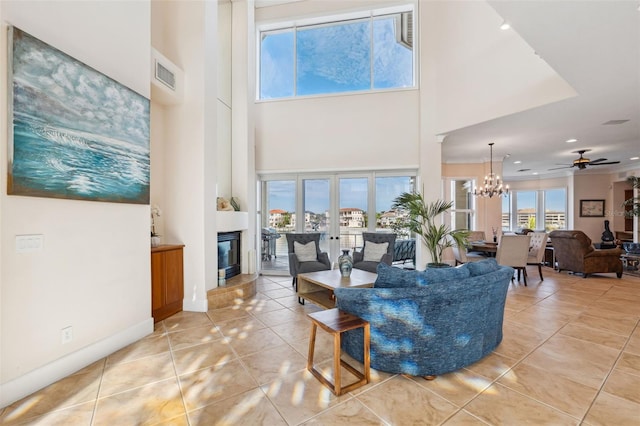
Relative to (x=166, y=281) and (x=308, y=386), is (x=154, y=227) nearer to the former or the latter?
(x=166, y=281)

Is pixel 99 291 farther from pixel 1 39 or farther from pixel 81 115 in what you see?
pixel 1 39

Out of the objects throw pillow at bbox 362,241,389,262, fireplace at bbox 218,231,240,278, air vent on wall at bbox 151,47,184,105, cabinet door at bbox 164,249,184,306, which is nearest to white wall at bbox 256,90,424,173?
throw pillow at bbox 362,241,389,262

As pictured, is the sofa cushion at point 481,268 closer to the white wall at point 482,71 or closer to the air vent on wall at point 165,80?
the white wall at point 482,71

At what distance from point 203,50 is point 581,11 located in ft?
12.9

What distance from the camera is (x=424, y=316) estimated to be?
216cm

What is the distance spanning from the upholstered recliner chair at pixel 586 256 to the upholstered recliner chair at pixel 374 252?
12.6 ft

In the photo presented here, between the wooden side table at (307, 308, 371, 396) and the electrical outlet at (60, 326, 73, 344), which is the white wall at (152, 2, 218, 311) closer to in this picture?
the electrical outlet at (60, 326, 73, 344)

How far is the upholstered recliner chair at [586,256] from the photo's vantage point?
18.9ft

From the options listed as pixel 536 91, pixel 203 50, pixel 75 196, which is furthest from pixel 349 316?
pixel 536 91

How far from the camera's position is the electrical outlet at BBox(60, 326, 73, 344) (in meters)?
2.29

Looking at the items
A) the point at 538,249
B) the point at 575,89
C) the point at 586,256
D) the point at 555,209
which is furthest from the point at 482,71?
the point at 555,209

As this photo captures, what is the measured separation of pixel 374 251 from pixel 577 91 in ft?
11.4

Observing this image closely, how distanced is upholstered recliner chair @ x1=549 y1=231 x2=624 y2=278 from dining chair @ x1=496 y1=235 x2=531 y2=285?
4.87ft

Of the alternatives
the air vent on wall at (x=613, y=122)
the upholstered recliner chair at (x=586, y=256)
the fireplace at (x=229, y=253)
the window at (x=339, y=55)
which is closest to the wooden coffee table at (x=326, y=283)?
the fireplace at (x=229, y=253)
